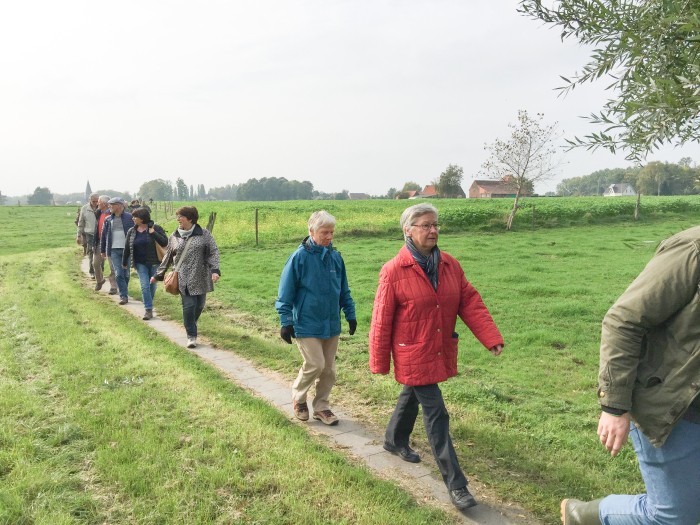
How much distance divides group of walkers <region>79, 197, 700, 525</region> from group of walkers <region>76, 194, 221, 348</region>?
28 millimetres

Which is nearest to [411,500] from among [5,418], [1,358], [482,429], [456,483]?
[456,483]

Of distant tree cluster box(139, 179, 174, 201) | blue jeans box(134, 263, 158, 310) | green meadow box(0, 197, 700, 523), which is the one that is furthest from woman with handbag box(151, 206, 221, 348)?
distant tree cluster box(139, 179, 174, 201)

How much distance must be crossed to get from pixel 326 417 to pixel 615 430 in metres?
3.05

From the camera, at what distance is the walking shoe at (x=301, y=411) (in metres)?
4.91

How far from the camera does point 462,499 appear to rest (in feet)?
11.2

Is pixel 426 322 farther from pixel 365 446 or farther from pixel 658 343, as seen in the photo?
pixel 658 343

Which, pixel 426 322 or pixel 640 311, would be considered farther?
pixel 426 322

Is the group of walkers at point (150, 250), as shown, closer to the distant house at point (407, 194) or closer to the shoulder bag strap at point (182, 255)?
the shoulder bag strap at point (182, 255)

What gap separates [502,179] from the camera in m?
30.2

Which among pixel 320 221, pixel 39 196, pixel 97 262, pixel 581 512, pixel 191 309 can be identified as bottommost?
pixel 581 512

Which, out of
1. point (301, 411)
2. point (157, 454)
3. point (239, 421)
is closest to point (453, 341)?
point (301, 411)

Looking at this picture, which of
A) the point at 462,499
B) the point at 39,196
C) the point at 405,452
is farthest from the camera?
the point at 39,196

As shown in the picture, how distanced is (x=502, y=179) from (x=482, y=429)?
1082 inches

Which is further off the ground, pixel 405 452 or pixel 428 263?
pixel 428 263
